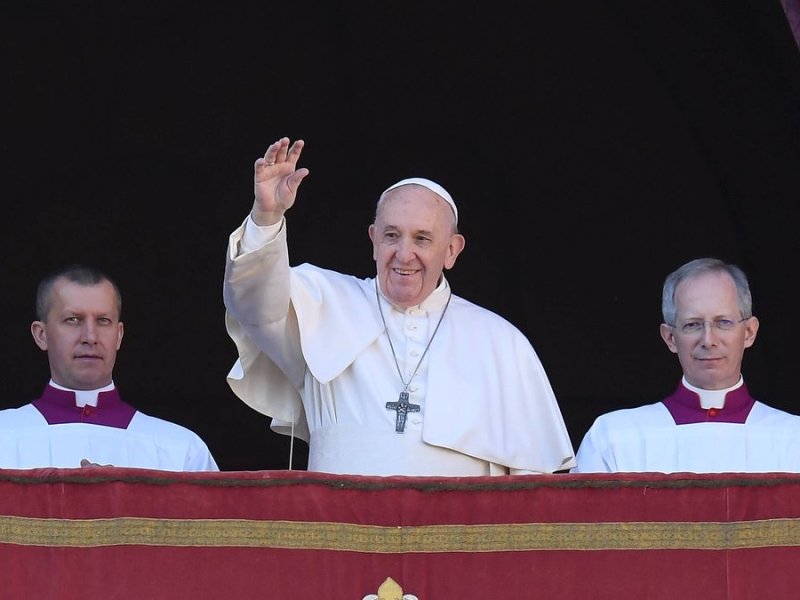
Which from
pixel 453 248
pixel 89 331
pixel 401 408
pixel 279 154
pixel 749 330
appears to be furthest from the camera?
pixel 89 331

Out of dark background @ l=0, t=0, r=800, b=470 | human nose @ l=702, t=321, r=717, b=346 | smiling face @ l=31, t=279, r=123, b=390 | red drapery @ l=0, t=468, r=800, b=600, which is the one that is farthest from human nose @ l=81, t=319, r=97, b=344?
dark background @ l=0, t=0, r=800, b=470

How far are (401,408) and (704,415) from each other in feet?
3.07

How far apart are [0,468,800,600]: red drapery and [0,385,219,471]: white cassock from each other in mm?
1416

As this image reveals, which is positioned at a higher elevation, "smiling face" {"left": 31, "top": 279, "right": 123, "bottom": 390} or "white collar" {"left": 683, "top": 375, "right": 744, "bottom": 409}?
"smiling face" {"left": 31, "top": 279, "right": 123, "bottom": 390}

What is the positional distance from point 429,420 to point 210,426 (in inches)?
127

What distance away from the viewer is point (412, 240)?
4.67m

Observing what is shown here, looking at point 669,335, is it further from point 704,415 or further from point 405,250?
point 405,250

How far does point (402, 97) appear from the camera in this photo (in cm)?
761

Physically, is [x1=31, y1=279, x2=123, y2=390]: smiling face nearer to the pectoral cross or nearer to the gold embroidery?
the pectoral cross

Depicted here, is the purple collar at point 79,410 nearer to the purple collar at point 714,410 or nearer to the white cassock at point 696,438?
the white cassock at point 696,438

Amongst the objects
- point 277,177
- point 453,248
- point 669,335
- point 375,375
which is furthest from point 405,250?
point 669,335

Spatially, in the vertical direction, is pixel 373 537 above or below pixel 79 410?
below

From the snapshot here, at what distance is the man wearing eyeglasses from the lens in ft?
16.0

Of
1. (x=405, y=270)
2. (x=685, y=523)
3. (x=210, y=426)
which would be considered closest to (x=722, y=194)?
(x=210, y=426)
